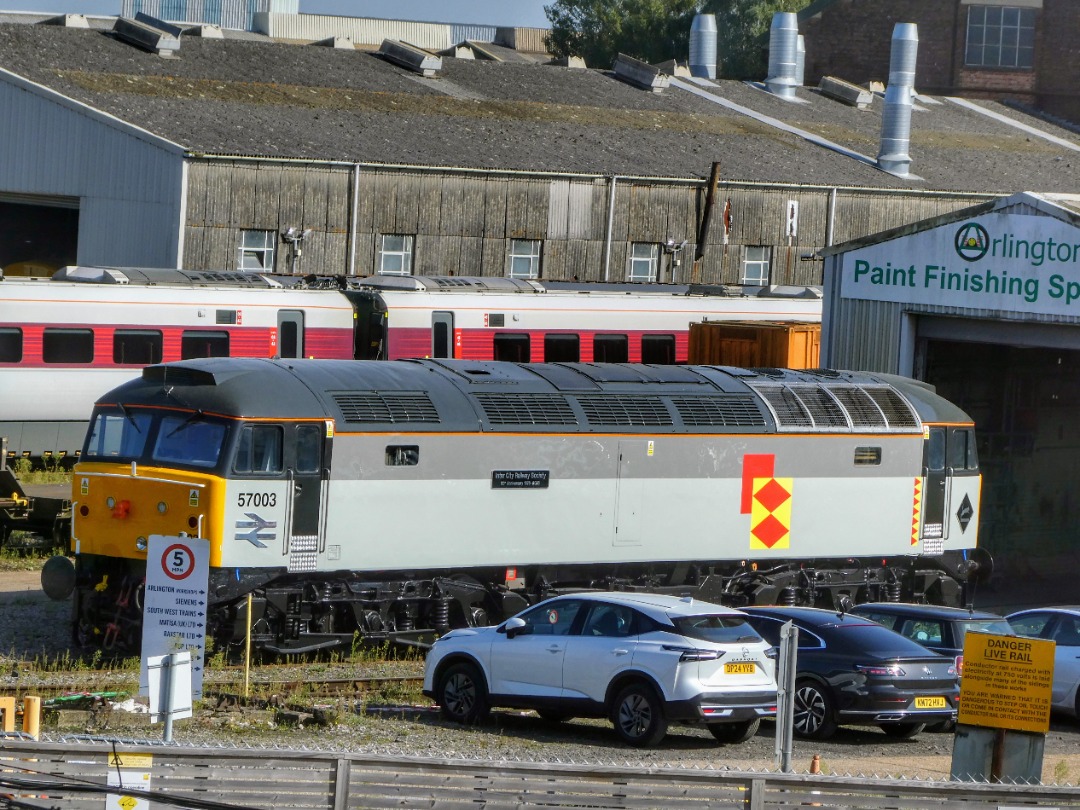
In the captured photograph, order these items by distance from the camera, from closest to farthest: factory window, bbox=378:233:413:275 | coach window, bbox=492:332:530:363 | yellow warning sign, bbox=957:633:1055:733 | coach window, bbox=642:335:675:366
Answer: yellow warning sign, bbox=957:633:1055:733 < coach window, bbox=492:332:530:363 < coach window, bbox=642:335:675:366 < factory window, bbox=378:233:413:275

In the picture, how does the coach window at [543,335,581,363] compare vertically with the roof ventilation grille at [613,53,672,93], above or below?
below

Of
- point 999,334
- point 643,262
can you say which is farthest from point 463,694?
point 643,262

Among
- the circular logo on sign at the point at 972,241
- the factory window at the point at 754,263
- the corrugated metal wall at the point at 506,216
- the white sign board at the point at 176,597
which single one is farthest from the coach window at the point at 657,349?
the white sign board at the point at 176,597

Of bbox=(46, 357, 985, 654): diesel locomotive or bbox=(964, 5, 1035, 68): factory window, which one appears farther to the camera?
bbox=(964, 5, 1035, 68): factory window

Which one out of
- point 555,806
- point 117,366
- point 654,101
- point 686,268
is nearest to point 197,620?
point 555,806

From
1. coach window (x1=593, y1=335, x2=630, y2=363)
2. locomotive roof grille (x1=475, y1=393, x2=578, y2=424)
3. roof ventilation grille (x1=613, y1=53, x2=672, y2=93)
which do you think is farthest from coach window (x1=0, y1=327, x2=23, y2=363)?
roof ventilation grille (x1=613, y1=53, x2=672, y2=93)

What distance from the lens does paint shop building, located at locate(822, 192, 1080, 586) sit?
25.3m

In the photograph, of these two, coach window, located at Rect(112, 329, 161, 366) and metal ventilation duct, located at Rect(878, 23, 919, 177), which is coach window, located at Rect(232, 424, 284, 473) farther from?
metal ventilation duct, located at Rect(878, 23, 919, 177)

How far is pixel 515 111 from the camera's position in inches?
1914

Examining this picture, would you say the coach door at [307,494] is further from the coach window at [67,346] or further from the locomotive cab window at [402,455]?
the coach window at [67,346]

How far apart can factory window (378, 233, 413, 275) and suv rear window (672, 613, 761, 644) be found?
2701 cm

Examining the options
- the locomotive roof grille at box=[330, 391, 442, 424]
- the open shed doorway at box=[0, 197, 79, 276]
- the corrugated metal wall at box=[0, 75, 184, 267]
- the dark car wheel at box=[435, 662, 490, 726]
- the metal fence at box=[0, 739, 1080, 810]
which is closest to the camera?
the metal fence at box=[0, 739, 1080, 810]

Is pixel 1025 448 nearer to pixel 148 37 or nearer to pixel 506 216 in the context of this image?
pixel 506 216

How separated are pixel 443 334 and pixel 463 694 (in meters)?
16.9
